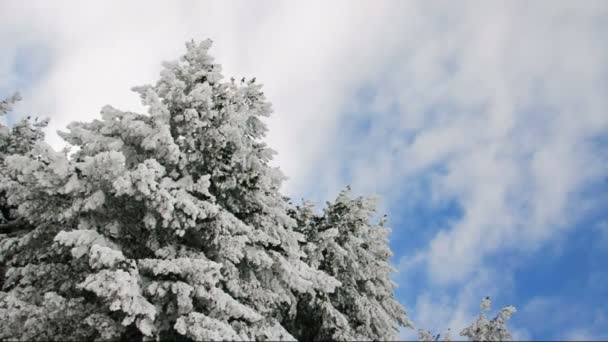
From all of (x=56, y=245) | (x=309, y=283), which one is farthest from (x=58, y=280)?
(x=309, y=283)

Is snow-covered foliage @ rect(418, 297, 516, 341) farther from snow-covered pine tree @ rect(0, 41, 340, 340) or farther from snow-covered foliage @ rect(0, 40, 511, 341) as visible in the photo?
snow-covered pine tree @ rect(0, 41, 340, 340)

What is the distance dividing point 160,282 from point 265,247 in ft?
12.2

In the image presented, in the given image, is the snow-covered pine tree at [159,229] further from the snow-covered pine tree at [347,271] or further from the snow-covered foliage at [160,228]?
the snow-covered pine tree at [347,271]

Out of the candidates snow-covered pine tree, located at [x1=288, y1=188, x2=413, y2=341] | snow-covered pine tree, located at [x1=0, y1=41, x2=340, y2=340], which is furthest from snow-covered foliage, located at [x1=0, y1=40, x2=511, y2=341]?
snow-covered pine tree, located at [x1=288, y1=188, x2=413, y2=341]

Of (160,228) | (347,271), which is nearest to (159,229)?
(160,228)

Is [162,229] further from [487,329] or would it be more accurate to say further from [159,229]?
[487,329]

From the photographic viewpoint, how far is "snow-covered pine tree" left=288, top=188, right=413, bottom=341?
1783cm

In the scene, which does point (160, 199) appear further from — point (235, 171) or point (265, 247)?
point (265, 247)

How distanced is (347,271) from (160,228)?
8271 mm

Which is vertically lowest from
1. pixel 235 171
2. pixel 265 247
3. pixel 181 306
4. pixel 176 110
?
pixel 181 306

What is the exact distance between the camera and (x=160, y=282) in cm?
1258

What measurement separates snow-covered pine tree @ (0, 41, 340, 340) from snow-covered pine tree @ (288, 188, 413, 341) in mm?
2150

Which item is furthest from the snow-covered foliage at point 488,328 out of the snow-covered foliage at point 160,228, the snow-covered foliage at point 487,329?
the snow-covered foliage at point 160,228

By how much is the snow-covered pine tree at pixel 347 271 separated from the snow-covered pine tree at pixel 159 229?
7.05ft
